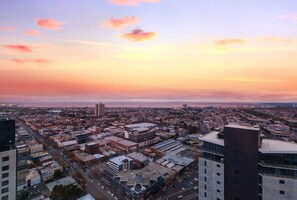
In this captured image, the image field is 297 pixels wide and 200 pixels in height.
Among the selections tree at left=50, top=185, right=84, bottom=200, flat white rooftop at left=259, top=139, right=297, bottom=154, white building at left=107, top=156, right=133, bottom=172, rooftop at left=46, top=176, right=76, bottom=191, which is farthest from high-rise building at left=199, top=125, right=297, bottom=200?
rooftop at left=46, top=176, right=76, bottom=191

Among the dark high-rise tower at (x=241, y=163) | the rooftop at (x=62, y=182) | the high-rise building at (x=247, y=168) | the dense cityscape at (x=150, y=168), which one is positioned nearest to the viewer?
the high-rise building at (x=247, y=168)

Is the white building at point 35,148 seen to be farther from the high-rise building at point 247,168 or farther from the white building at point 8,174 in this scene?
the high-rise building at point 247,168

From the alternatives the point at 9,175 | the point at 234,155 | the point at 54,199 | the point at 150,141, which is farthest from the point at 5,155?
the point at 150,141

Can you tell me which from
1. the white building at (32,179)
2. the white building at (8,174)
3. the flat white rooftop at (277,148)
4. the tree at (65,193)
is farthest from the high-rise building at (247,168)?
the white building at (32,179)

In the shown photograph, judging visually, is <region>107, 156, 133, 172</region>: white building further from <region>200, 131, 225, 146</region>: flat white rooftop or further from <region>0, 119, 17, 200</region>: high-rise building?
<region>200, 131, 225, 146</region>: flat white rooftop

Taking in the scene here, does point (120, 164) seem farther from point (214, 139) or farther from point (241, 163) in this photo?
point (241, 163)

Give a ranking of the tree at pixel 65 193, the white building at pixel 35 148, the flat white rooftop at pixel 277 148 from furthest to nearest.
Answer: the white building at pixel 35 148, the tree at pixel 65 193, the flat white rooftop at pixel 277 148

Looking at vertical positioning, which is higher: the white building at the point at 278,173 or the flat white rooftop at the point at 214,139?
the flat white rooftop at the point at 214,139

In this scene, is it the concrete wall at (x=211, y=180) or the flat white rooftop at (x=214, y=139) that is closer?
the concrete wall at (x=211, y=180)

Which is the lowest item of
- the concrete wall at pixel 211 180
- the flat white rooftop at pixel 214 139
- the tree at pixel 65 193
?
the tree at pixel 65 193

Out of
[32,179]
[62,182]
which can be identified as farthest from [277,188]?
[32,179]
